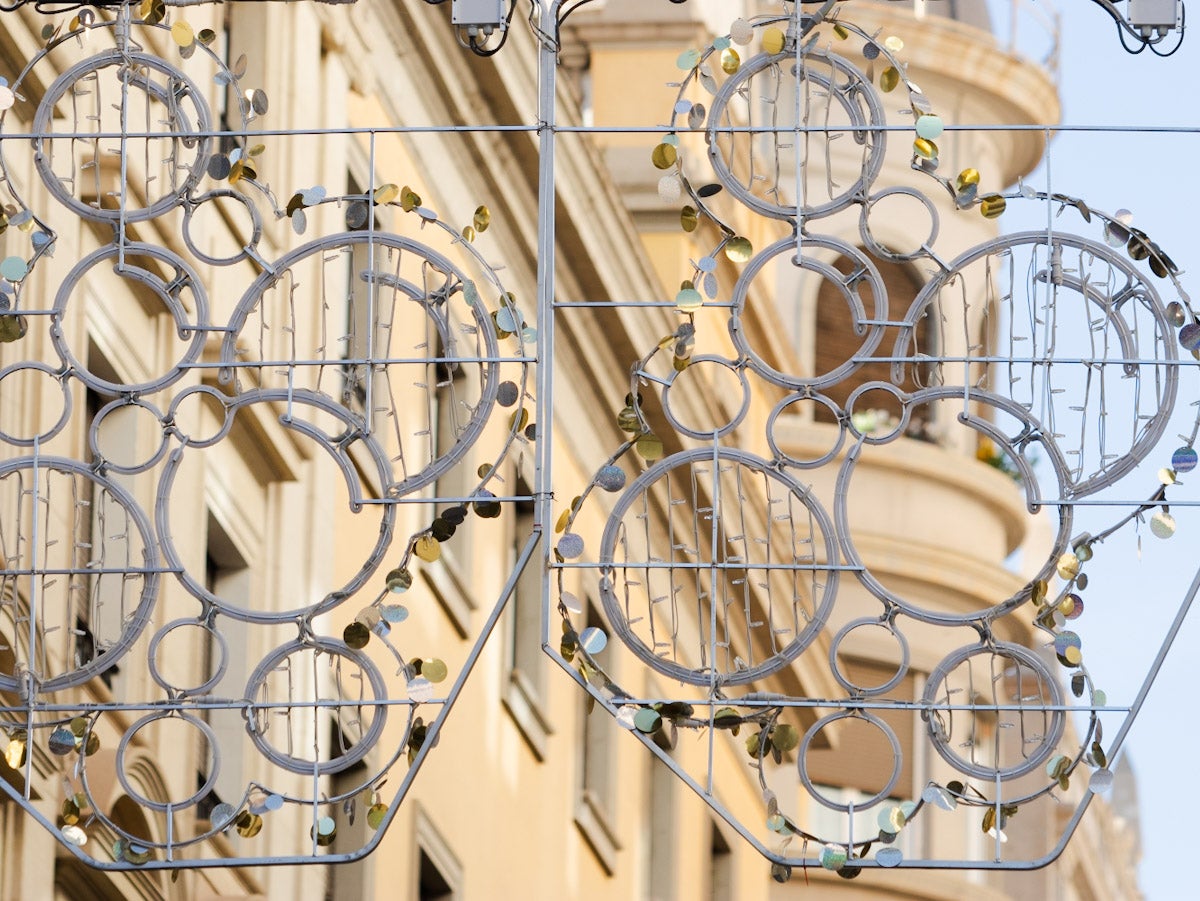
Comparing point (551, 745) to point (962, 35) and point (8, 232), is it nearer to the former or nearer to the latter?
point (8, 232)

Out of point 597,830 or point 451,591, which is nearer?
point 451,591

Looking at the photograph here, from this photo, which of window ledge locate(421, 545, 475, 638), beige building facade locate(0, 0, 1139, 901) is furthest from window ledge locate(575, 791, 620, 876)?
window ledge locate(421, 545, 475, 638)

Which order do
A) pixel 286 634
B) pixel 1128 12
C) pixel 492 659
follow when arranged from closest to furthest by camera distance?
pixel 1128 12 < pixel 286 634 < pixel 492 659

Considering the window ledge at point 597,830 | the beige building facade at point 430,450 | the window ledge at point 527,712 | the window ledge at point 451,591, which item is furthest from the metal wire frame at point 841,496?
the window ledge at point 597,830

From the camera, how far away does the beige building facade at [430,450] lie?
592 inches

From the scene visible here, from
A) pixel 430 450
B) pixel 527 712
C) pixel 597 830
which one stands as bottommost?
pixel 597 830

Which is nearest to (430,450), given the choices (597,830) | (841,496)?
(841,496)

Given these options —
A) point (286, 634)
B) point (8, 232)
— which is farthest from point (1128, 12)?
point (286, 634)

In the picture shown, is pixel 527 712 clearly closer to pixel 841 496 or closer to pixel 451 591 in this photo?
pixel 451 591

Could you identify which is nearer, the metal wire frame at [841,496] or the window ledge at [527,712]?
the metal wire frame at [841,496]

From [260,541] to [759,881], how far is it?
17.8m

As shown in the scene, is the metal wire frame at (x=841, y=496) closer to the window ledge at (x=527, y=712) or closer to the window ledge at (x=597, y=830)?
the window ledge at (x=527, y=712)

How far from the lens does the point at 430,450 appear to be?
51.6 feet

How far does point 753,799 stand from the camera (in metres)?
44.9
